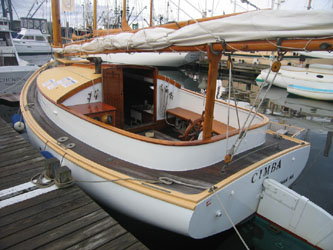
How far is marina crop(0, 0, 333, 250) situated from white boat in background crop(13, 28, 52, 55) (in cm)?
2002

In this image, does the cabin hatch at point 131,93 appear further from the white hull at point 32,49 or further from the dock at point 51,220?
the white hull at point 32,49

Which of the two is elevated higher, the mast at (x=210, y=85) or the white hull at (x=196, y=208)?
the mast at (x=210, y=85)

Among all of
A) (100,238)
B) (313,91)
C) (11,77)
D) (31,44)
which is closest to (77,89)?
(100,238)

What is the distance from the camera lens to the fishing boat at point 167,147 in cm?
345

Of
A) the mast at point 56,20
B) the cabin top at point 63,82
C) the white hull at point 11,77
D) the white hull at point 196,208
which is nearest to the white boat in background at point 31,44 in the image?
the white hull at point 11,77

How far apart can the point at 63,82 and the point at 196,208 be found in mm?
5043

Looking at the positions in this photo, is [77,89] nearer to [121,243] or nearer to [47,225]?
[47,225]

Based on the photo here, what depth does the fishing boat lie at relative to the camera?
11.3ft

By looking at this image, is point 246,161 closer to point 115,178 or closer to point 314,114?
point 115,178

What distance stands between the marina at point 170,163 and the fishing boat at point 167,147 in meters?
0.02

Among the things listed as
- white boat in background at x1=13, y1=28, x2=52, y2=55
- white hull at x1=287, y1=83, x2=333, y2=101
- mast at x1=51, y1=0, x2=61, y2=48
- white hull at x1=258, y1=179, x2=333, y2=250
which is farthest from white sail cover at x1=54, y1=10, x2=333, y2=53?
white boat in background at x1=13, y1=28, x2=52, y2=55

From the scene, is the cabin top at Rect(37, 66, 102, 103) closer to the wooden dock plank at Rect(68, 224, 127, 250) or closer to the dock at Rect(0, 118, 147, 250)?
the dock at Rect(0, 118, 147, 250)

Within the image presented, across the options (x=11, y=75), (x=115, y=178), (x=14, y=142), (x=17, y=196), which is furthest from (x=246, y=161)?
(x=11, y=75)

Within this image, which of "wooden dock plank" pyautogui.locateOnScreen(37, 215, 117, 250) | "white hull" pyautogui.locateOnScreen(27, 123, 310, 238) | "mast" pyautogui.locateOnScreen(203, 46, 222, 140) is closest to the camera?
"wooden dock plank" pyautogui.locateOnScreen(37, 215, 117, 250)
